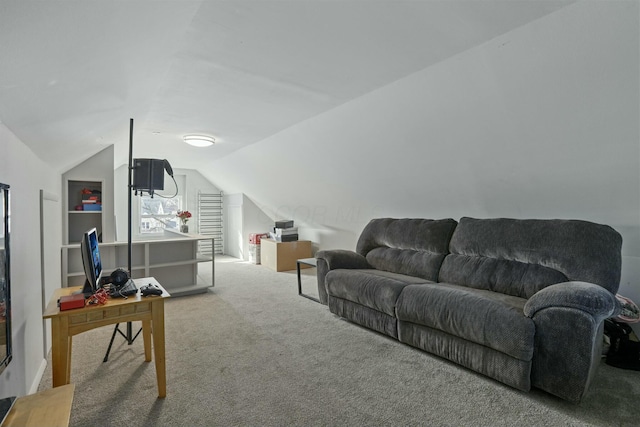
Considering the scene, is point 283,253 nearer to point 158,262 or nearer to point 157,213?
point 158,262

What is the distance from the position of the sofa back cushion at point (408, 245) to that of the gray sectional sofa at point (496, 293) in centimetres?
1

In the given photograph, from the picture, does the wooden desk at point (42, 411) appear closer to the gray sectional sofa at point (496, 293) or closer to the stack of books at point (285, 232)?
the gray sectional sofa at point (496, 293)

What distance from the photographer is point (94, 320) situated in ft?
6.29

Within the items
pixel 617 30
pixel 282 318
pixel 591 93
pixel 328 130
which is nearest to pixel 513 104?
pixel 591 93

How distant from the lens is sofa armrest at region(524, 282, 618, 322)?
1912 millimetres

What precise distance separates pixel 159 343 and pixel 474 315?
208 centimetres

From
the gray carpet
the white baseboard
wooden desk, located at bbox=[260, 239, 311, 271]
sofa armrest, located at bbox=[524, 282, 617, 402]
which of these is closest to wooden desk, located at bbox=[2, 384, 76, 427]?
the gray carpet

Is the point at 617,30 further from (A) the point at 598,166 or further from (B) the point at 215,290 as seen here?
(B) the point at 215,290

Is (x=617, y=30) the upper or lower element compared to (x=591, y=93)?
upper

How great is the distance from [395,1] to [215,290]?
13.8 feet

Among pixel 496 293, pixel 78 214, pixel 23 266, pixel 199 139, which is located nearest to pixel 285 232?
pixel 199 139

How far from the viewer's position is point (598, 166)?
2.40m

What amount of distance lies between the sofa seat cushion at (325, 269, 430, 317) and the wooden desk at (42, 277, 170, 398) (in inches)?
69.9

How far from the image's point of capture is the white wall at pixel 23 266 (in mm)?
1693
